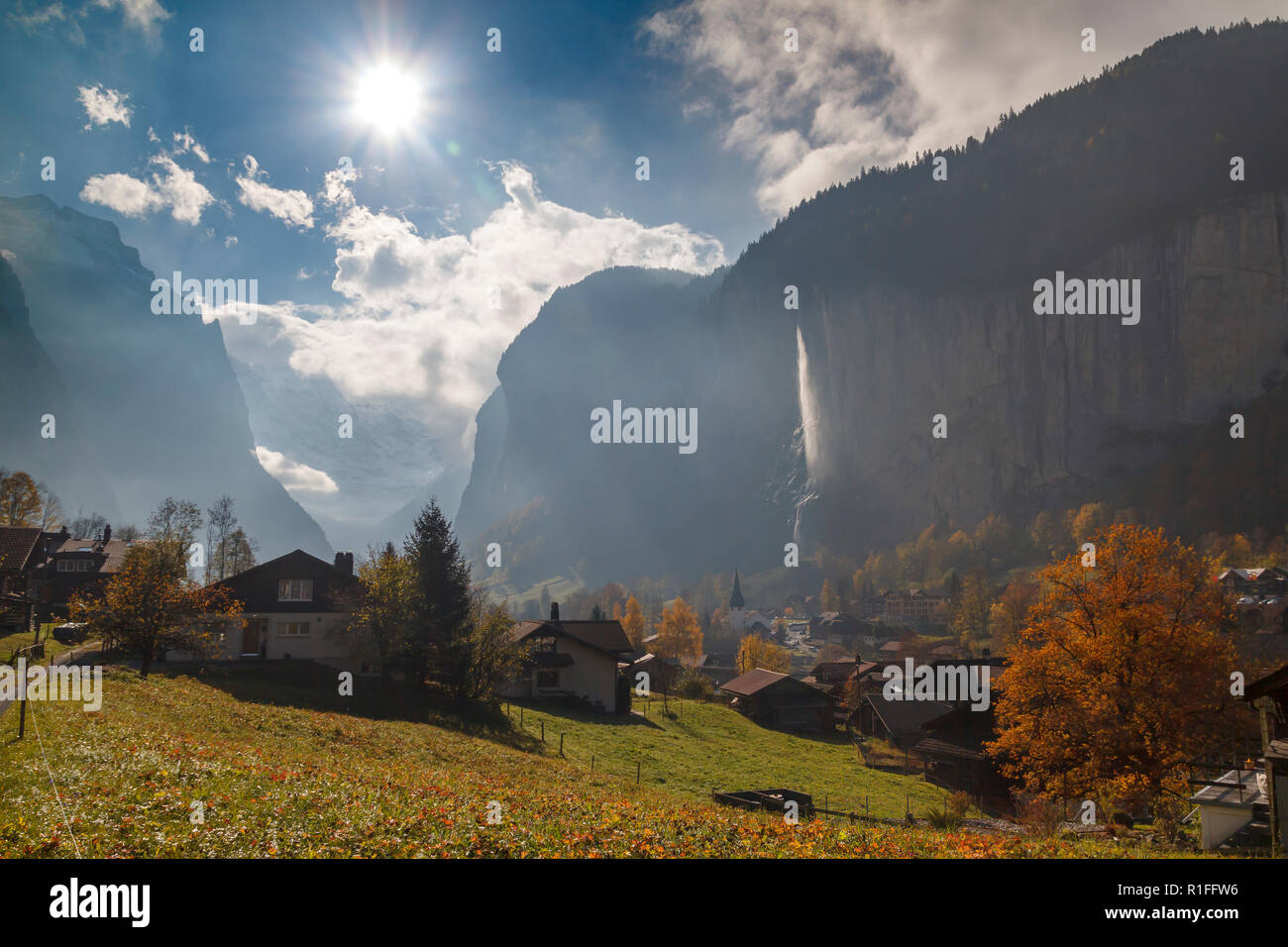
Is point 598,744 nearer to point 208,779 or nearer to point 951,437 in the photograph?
point 208,779

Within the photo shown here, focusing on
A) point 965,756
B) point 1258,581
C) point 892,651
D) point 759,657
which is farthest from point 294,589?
point 1258,581

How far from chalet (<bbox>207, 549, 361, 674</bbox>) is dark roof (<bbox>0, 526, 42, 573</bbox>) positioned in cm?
2504

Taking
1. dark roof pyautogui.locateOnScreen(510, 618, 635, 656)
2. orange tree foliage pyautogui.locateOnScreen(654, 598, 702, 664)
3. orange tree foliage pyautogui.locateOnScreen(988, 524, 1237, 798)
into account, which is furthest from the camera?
orange tree foliage pyautogui.locateOnScreen(654, 598, 702, 664)

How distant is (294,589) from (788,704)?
44.1 m

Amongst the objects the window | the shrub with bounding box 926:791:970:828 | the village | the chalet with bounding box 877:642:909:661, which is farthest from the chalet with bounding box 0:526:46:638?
the chalet with bounding box 877:642:909:661

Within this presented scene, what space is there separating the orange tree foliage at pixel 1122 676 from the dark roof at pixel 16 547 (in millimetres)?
69544

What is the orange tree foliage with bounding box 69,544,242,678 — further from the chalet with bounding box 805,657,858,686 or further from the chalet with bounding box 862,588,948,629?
the chalet with bounding box 862,588,948,629

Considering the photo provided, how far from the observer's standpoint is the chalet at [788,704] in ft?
209

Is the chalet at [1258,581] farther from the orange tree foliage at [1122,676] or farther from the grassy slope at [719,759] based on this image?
the orange tree foliage at [1122,676]

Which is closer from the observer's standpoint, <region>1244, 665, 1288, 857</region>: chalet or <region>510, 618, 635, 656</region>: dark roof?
<region>1244, 665, 1288, 857</region>: chalet

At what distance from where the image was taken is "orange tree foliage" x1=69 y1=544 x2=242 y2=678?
32.4m

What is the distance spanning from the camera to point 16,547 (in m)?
56.1

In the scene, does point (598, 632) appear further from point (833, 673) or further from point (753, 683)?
point (833, 673)
